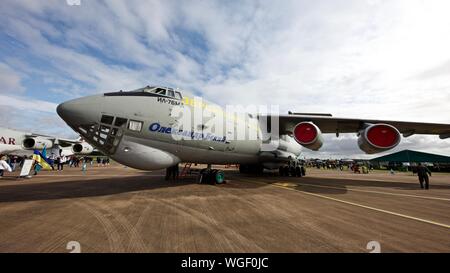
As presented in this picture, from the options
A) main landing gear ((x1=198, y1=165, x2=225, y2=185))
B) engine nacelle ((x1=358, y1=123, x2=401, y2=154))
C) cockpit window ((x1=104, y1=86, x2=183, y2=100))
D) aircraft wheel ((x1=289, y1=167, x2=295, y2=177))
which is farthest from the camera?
aircraft wheel ((x1=289, y1=167, x2=295, y2=177))

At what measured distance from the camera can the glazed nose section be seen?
5.76 metres

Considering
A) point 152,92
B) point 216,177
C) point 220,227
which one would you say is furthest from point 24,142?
point 220,227

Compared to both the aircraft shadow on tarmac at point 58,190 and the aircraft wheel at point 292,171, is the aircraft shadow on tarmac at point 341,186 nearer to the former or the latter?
the aircraft wheel at point 292,171

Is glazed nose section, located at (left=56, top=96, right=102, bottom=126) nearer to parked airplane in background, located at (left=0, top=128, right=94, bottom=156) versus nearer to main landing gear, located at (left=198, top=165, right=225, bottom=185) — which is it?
main landing gear, located at (left=198, top=165, right=225, bottom=185)

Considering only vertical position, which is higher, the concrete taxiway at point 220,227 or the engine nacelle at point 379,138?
the engine nacelle at point 379,138

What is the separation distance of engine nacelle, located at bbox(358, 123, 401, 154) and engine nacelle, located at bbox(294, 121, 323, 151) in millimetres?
1740

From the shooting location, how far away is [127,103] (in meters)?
6.32

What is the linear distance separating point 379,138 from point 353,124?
3.42 metres

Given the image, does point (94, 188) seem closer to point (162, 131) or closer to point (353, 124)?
point (162, 131)

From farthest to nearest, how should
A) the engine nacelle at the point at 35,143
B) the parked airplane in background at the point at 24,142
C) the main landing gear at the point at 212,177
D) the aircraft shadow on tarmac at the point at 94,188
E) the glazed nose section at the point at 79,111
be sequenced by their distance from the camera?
the engine nacelle at the point at 35,143 < the parked airplane in background at the point at 24,142 < the main landing gear at the point at 212,177 < the aircraft shadow on tarmac at the point at 94,188 < the glazed nose section at the point at 79,111

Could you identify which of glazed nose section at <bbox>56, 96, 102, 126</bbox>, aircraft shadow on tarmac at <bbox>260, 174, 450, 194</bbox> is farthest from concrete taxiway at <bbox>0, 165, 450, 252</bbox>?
aircraft shadow on tarmac at <bbox>260, 174, 450, 194</bbox>

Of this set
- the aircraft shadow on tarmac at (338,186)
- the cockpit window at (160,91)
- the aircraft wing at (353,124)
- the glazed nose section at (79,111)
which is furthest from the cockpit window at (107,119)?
the aircraft wing at (353,124)

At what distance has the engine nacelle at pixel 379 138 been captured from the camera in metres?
8.13
